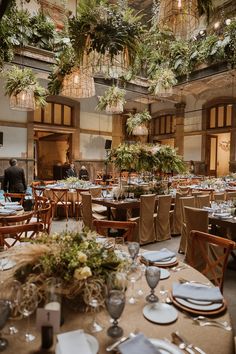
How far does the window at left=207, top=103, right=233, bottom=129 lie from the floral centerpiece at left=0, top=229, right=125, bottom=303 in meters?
13.2

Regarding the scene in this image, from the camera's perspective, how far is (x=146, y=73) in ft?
37.9

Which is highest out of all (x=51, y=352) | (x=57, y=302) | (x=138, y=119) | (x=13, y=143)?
(x=138, y=119)

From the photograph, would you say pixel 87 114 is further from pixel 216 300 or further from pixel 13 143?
pixel 216 300

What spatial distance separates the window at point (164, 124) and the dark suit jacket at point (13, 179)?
11.0 m

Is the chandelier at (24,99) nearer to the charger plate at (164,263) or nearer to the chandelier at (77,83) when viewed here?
the chandelier at (77,83)

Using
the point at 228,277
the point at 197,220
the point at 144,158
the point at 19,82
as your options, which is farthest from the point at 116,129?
the point at 228,277

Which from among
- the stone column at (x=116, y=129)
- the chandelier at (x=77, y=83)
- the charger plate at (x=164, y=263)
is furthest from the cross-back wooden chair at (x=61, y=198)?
the stone column at (x=116, y=129)

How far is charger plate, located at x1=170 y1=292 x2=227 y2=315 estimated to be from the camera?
57.1 inches

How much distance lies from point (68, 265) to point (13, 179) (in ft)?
19.1

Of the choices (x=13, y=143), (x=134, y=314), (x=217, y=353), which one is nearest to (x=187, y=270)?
(x=134, y=314)

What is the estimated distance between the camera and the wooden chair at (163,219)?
5.62m

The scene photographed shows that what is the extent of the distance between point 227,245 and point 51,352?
1586 millimetres

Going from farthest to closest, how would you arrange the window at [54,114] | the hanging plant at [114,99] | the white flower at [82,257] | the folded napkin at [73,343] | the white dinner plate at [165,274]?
the window at [54,114]
the hanging plant at [114,99]
the white dinner plate at [165,274]
the white flower at [82,257]
the folded napkin at [73,343]

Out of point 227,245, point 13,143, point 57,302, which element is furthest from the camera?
point 13,143
